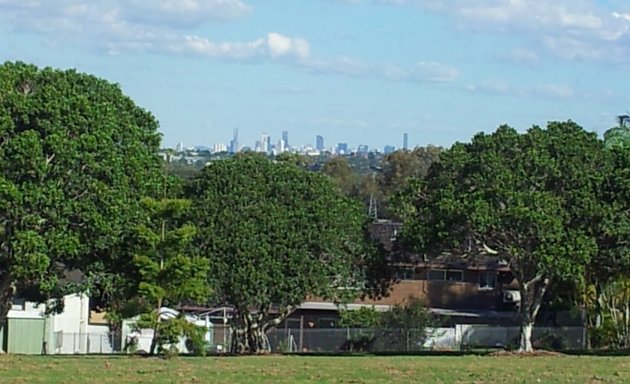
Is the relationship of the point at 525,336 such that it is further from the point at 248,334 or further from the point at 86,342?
the point at 86,342

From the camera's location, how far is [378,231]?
68.9 metres

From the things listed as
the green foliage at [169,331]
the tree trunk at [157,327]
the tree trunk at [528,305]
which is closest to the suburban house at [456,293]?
the tree trunk at [528,305]

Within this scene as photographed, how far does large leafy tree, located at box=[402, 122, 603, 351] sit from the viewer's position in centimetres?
4394

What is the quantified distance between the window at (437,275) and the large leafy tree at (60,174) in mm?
29352

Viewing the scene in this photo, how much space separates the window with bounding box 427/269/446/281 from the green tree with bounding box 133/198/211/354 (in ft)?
98.3

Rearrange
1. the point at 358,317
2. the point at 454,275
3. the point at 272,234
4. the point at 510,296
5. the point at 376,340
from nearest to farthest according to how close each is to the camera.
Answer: the point at 272,234
the point at 358,317
the point at 376,340
the point at 454,275
the point at 510,296

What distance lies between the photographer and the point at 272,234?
45.7 metres

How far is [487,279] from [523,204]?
24986 mm

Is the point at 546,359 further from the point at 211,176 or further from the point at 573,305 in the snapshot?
the point at 573,305

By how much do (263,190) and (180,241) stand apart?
29.1ft

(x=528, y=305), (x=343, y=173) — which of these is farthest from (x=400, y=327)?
(x=343, y=173)

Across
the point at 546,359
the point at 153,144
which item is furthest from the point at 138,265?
the point at 546,359

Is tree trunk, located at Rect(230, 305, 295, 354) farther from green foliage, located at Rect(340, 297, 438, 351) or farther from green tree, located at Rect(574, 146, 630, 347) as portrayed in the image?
green tree, located at Rect(574, 146, 630, 347)

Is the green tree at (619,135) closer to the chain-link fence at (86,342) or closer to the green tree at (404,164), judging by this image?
the chain-link fence at (86,342)
